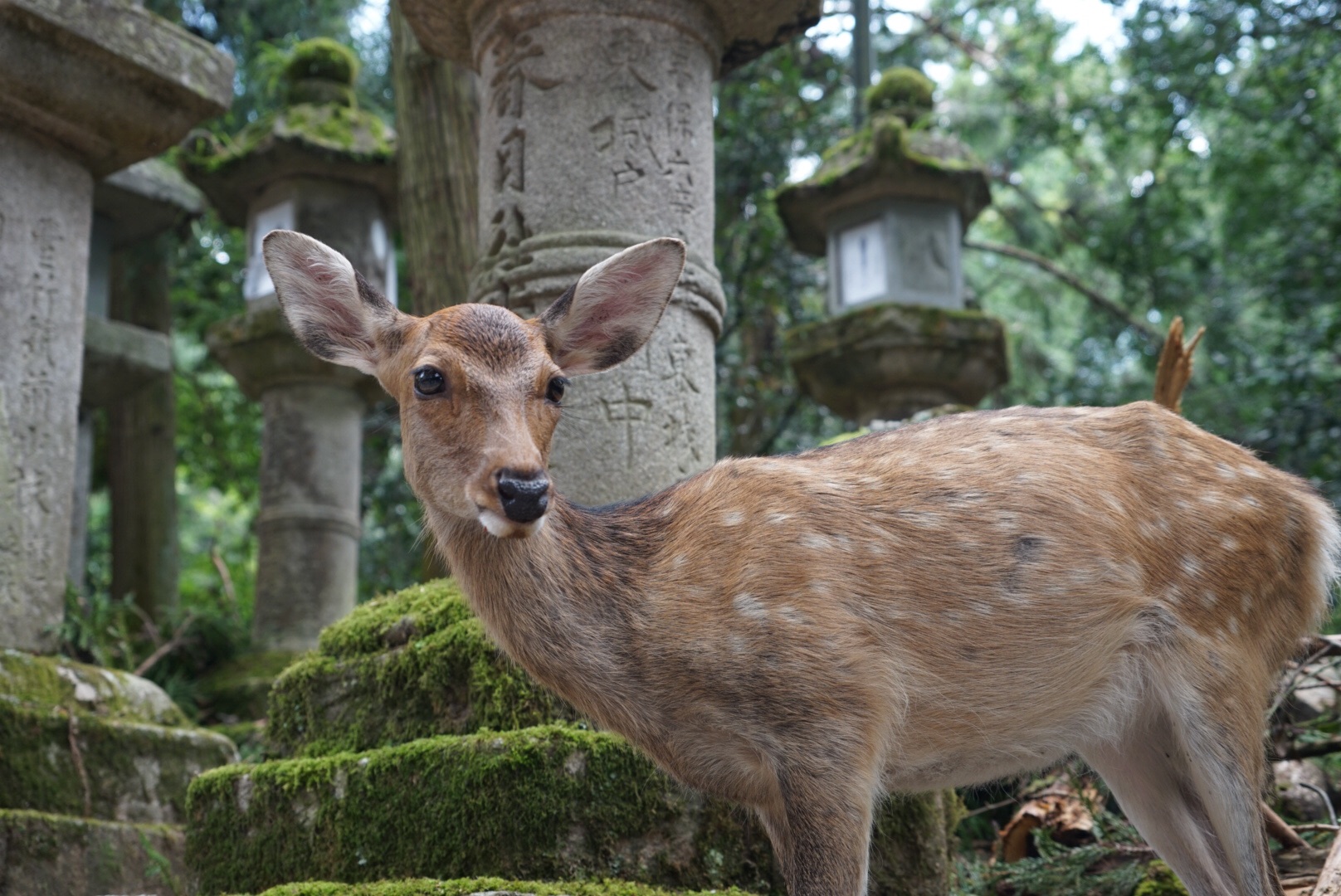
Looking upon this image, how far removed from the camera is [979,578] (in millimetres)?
3561

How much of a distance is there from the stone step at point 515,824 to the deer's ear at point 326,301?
4.08ft

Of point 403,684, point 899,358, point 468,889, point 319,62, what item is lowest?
point 468,889

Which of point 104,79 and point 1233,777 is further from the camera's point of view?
point 104,79

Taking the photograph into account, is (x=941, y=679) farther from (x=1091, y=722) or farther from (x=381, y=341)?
(x=381, y=341)

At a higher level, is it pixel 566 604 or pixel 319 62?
pixel 319 62

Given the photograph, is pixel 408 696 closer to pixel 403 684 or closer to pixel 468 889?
pixel 403 684

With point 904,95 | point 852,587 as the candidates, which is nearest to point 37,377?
point 852,587

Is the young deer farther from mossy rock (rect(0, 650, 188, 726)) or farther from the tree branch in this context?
the tree branch

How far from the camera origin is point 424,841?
3.97 m

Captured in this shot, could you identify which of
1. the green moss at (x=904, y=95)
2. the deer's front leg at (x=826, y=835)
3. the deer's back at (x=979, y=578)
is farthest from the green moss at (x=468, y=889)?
the green moss at (x=904, y=95)

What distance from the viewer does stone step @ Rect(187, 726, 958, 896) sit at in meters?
3.90

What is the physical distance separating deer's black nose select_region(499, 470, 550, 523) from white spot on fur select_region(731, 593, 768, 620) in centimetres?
59

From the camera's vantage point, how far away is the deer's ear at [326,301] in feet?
12.0

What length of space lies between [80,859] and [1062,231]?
13.5 metres
